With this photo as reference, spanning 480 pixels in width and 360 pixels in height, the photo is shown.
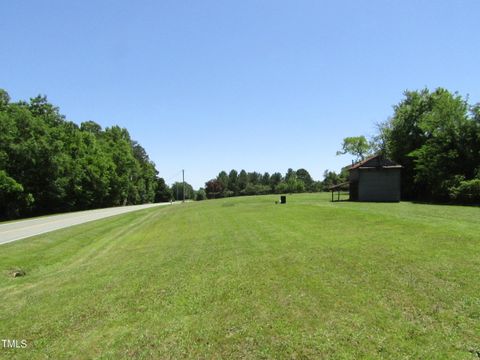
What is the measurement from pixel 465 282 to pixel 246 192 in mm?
125677

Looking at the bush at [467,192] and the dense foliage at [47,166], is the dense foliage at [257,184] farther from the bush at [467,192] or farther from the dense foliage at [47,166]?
the bush at [467,192]

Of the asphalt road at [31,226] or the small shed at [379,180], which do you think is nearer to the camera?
the asphalt road at [31,226]

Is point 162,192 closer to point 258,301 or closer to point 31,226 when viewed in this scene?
point 31,226

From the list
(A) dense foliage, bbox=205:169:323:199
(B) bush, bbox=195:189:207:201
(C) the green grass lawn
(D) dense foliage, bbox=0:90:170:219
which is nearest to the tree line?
(C) the green grass lawn

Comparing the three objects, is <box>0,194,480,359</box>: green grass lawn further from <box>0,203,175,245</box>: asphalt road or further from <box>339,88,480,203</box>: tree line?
<box>339,88,480,203</box>: tree line

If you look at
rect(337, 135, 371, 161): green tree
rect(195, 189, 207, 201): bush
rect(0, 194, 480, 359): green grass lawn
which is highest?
rect(337, 135, 371, 161): green tree

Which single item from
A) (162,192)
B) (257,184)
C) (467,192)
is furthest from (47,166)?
(257,184)

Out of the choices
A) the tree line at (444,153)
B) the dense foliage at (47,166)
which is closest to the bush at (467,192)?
the tree line at (444,153)

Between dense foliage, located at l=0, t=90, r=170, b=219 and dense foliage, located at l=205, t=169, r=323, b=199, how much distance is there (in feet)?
225

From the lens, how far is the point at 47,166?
128 ft

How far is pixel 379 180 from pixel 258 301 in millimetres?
32452

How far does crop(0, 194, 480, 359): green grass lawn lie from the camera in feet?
14.3

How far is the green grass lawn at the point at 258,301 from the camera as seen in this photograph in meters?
4.36

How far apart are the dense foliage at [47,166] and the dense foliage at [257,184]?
68623mm
